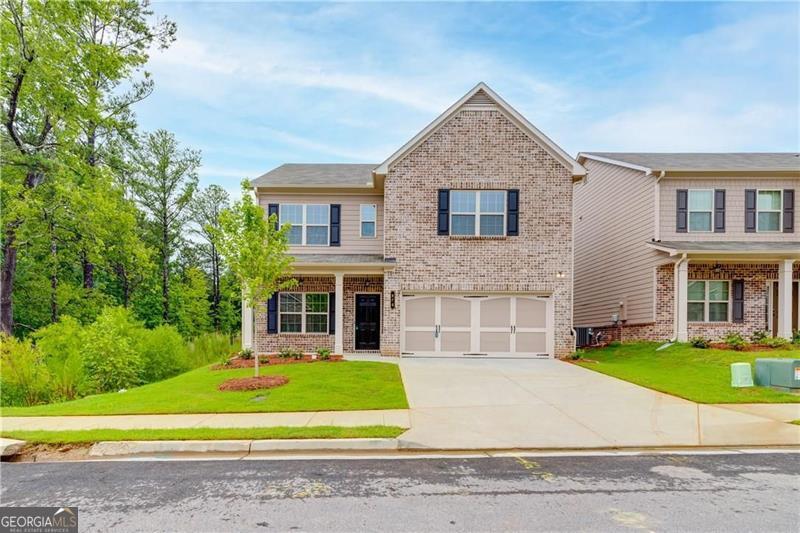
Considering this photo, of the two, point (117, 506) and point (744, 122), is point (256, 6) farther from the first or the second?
point (744, 122)

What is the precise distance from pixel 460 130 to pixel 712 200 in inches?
416

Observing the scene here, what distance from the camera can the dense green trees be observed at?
56.4ft

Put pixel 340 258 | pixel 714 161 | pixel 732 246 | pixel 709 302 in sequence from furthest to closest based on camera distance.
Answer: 1. pixel 714 161
2. pixel 709 302
3. pixel 340 258
4. pixel 732 246

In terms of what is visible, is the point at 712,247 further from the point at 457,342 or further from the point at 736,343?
the point at 457,342

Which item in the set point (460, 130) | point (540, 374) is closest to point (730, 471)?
point (540, 374)

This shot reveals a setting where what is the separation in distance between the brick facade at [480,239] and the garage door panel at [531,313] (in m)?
0.46

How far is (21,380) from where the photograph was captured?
11078mm

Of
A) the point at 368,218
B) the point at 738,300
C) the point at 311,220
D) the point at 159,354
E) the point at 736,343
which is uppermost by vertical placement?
the point at 368,218

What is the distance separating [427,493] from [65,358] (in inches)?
506

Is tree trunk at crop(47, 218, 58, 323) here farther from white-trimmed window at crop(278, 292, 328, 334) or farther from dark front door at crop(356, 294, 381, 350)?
dark front door at crop(356, 294, 381, 350)

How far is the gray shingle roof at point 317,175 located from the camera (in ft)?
56.3

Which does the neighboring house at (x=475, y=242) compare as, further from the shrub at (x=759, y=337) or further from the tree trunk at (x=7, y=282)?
the tree trunk at (x=7, y=282)

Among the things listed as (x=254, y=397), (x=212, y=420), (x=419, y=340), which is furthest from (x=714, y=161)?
(x=212, y=420)

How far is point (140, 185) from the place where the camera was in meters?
26.7
